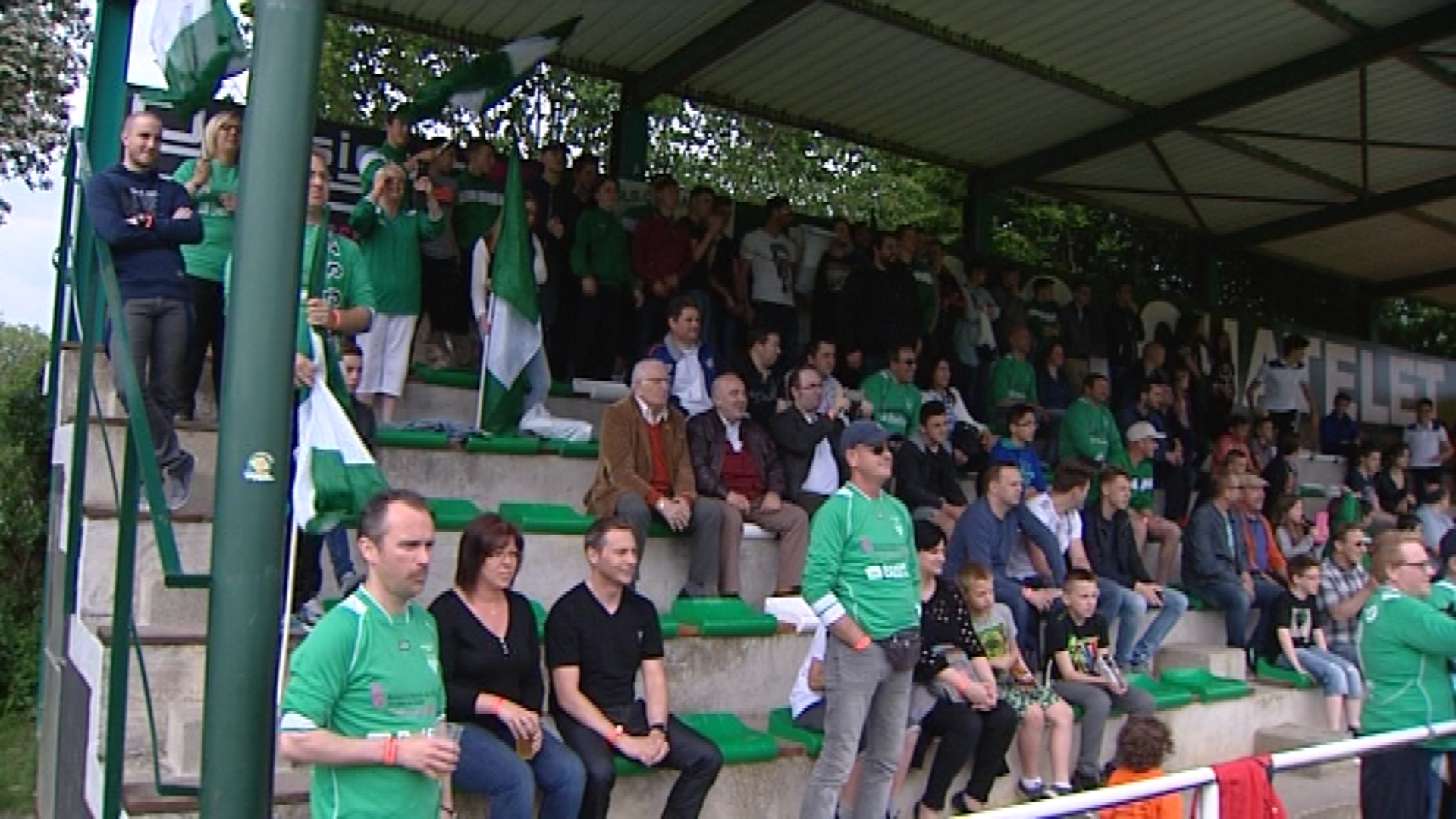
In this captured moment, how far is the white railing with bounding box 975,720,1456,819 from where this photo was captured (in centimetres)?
274

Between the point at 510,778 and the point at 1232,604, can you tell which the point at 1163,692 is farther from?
the point at 510,778

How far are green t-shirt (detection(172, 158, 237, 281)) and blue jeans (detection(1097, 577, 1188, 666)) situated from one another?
4720 millimetres

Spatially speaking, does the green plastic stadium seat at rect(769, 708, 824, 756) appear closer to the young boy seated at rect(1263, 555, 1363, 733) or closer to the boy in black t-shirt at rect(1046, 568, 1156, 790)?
the boy in black t-shirt at rect(1046, 568, 1156, 790)

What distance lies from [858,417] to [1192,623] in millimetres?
2521

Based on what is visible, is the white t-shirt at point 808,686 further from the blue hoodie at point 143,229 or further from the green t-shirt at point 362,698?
the blue hoodie at point 143,229

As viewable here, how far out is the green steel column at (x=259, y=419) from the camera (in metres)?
3.12

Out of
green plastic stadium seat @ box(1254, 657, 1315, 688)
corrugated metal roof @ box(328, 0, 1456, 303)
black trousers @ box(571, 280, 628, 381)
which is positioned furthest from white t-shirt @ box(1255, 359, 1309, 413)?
black trousers @ box(571, 280, 628, 381)

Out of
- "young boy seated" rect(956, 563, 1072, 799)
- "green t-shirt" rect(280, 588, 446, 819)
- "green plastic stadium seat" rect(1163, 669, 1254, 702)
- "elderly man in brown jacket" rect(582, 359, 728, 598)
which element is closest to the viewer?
"green t-shirt" rect(280, 588, 446, 819)

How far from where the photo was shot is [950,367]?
9.51 meters

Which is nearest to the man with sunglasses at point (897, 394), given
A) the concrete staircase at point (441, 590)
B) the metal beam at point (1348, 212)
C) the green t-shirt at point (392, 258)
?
the concrete staircase at point (441, 590)

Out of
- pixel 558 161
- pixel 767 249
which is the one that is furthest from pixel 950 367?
pixel 558 161

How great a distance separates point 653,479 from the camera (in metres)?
6.08

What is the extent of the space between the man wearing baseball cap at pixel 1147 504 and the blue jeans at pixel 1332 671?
914 mm

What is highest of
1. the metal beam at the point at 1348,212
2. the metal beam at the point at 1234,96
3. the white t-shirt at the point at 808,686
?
the metal beam at the point at 1234,96
